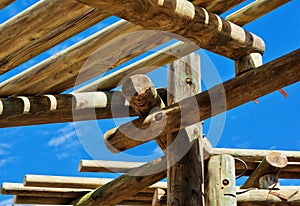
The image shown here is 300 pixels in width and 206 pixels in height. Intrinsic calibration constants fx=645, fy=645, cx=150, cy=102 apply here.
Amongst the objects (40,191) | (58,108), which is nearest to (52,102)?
(58,108)

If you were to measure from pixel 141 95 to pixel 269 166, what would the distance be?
2.40m

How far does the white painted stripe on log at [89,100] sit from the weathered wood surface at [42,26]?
0.68m

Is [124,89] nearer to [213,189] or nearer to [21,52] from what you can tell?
[21,52]

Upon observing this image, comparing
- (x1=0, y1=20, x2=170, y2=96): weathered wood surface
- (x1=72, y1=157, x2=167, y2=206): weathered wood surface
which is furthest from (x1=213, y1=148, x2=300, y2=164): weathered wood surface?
(x1=0, y1=20, x2=170, y2=96): weathered wood surface

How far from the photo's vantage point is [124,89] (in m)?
5.64

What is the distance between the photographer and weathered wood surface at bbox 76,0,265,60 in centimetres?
411

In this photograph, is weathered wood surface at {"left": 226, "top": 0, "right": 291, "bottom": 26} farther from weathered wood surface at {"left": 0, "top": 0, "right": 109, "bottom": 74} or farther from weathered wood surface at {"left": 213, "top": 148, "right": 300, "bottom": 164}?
weathered wood surface at {"left": 213, "top": 148, "right": 300, "bottom": 164}

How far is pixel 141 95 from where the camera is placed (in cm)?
560

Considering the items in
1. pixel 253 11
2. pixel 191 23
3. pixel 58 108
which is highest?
pixel 253 11

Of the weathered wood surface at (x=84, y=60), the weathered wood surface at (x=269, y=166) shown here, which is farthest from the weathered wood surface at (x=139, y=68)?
the weathered wood surface at (x=269, y=166)

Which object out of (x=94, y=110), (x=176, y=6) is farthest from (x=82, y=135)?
(x=176, y=6)

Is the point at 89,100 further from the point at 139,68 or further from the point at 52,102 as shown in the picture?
the point at 139,68

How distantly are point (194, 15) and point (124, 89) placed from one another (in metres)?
1.27

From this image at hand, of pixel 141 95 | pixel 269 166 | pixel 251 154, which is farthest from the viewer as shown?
pixel 251 154
